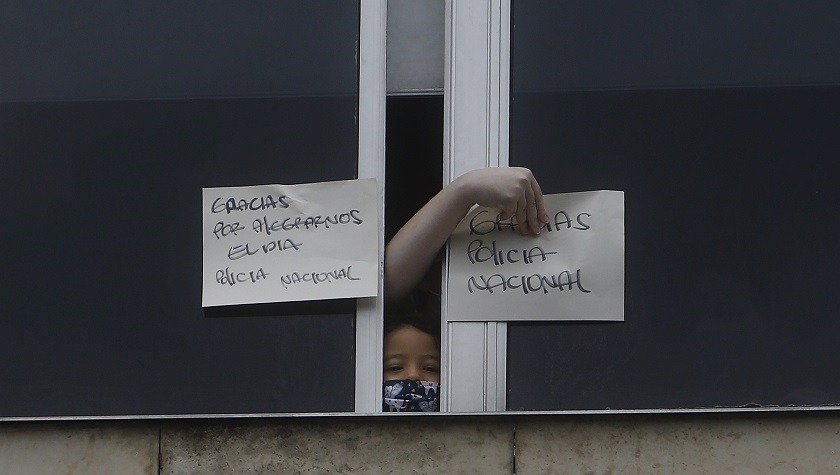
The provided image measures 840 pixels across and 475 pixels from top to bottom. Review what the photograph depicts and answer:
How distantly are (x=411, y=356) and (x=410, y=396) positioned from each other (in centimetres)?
9

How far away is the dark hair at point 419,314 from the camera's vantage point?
3.00 m

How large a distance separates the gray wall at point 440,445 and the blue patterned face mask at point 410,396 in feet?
0.33

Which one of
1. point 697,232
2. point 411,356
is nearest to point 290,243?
point 411,356

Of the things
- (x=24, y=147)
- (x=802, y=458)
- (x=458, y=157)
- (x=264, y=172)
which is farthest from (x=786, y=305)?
(x=24, y=147)

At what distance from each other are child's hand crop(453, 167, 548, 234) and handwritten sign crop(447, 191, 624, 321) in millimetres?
32

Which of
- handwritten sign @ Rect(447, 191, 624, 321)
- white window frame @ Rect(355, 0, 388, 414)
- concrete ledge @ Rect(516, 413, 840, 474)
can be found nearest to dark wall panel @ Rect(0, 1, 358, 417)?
white window frame @ Rect(355, 0, 388, 414)

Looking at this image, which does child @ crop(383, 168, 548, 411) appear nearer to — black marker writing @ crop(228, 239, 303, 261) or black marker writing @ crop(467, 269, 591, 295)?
black marker writing @ crop(467, 269, 591, 295)

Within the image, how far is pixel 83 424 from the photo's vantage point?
2906 mm

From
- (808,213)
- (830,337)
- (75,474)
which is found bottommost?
(75,474)

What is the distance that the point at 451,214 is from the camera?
9.66 feet

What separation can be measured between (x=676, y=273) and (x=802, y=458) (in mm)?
472

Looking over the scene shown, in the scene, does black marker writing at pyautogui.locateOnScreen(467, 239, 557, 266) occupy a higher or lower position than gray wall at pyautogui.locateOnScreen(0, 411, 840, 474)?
higher

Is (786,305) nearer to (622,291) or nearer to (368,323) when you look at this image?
(622,291)

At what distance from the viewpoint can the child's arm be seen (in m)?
2.91
